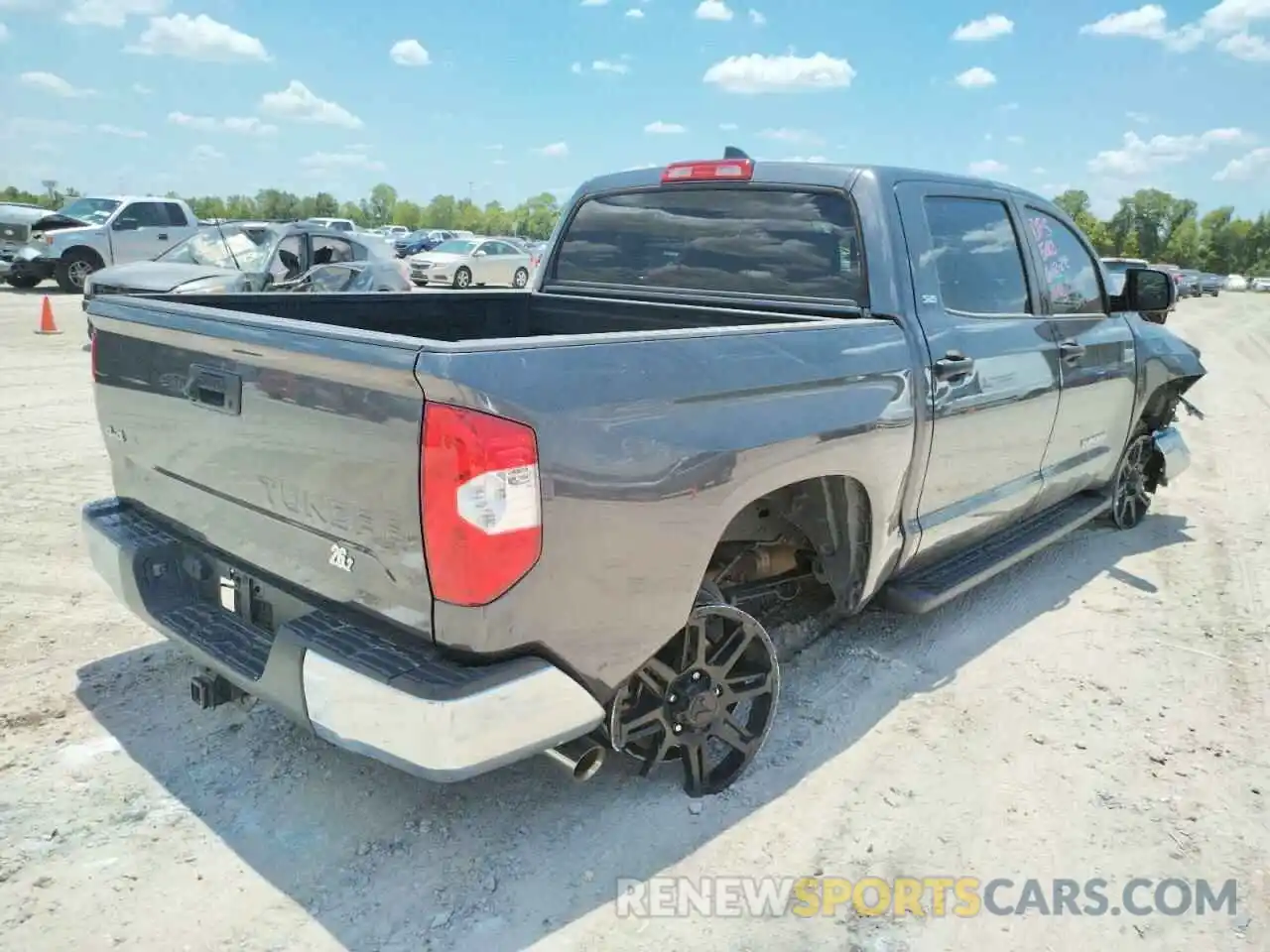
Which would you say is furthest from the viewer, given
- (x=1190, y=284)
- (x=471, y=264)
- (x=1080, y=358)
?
(x=1190, y=284)

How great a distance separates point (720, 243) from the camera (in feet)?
13.0

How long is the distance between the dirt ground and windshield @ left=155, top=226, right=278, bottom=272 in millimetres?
8663

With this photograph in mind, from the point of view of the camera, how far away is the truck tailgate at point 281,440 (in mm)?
2227

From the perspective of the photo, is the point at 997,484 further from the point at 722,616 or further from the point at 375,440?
the point at 375,440

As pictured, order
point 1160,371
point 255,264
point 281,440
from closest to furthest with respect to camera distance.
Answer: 1. point 281,440
2. point 1160,371
3. point 255,264

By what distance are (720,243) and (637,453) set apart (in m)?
1.86

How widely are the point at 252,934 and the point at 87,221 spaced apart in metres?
21.1

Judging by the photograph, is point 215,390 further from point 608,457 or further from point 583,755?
point 583,755

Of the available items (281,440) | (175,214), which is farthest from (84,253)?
(281,440)

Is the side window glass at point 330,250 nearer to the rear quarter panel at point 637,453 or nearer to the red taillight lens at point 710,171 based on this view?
the red taillight lens at point 710,171

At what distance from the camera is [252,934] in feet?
7.81

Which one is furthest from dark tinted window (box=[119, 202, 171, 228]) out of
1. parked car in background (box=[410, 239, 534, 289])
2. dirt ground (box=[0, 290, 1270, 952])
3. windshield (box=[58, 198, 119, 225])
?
dirt ground (box=[0, 290, 1270, 952])

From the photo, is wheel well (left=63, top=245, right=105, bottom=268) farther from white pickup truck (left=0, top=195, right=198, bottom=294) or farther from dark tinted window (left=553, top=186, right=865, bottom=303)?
dark tinted window (left=553, top=186, right=865, bottom=303)

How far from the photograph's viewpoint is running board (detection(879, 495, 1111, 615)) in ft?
12.4
